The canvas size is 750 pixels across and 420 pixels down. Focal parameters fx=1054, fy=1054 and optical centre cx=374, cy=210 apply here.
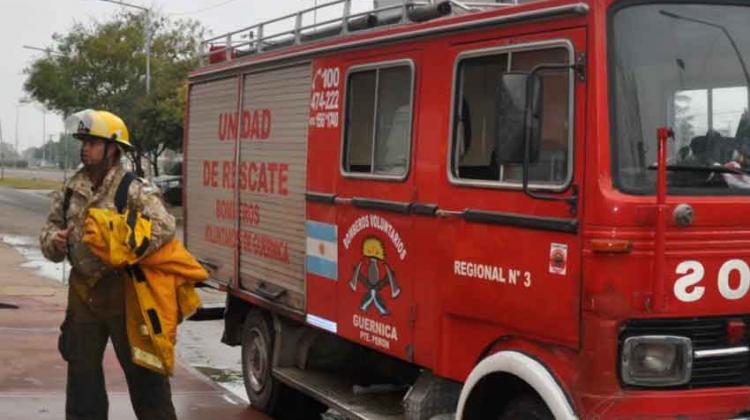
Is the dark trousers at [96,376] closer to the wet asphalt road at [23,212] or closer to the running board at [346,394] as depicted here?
the running board at [346,394]

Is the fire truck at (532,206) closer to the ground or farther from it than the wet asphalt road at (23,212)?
farther from it

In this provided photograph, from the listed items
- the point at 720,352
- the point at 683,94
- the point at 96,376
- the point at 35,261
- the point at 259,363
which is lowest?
the point at 35,261

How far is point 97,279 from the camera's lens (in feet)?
18.4

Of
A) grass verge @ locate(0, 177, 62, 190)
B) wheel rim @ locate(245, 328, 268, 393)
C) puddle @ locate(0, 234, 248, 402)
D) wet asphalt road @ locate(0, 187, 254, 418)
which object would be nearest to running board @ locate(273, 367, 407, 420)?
wheel rim @ locate(245, 328, 268, 393)

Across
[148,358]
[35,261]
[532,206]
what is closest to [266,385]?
[148,358]

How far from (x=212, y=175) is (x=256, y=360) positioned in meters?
1.65

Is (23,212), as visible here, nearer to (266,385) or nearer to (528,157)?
(266,385)

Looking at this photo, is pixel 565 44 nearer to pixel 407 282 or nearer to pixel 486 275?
pixel 486 275

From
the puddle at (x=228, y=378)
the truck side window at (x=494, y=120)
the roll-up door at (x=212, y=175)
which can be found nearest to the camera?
the truck side window at (x=494, y=120)

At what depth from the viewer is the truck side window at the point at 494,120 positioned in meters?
4.66

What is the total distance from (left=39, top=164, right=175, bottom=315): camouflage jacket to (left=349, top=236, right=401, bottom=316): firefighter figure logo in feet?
3.98

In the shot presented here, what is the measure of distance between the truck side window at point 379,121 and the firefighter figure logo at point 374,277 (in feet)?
1.47

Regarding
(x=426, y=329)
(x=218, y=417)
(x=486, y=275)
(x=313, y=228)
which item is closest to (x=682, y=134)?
(x=486, y=275)

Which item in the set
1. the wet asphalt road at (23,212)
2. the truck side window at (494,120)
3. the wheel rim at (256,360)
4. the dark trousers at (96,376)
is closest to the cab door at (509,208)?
the truck side window at (494,120)
